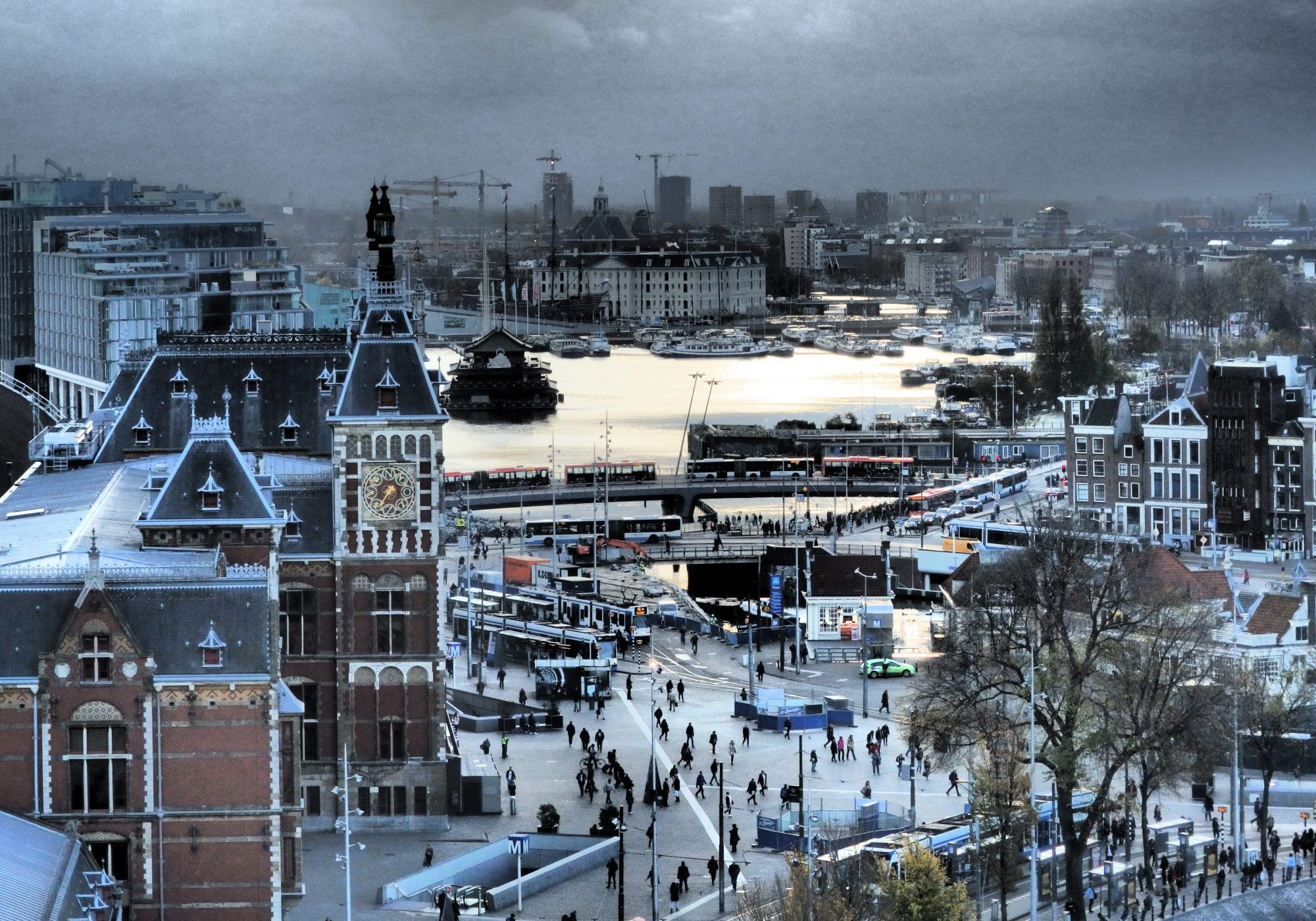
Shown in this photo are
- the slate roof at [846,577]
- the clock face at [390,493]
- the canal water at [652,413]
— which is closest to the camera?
the clock face at [390,493]

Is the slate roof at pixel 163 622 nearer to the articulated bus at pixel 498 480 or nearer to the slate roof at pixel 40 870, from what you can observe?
the slate roof at pixel 40 870

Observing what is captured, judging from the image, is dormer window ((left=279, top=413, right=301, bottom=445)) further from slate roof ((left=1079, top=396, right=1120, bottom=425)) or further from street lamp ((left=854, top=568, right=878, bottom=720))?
slate roof ((left=1079, top=396, right=1120, bottom=425))

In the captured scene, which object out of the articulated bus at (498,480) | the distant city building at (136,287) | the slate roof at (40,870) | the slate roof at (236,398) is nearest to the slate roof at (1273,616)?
the slate roof at (236,398)

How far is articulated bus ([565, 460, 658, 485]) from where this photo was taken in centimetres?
11169

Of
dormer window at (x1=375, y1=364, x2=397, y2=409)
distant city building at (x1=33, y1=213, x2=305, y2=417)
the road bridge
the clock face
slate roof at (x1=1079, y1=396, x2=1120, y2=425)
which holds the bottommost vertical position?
the road bridge

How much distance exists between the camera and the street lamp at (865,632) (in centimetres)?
6084

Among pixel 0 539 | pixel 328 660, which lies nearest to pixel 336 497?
pixel 328 660

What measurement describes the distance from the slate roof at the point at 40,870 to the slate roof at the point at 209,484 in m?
7.22

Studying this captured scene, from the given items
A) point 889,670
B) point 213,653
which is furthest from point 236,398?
point 889,670

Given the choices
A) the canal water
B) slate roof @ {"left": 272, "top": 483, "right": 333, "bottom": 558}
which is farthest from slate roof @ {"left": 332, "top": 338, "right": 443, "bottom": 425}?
the canal water

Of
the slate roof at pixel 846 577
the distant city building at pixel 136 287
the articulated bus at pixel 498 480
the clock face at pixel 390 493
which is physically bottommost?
the slate roof at pixel 846 577

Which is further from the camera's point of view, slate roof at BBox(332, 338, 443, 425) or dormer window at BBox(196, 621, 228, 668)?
slate roof at BBox(332, 338, 443, 425)

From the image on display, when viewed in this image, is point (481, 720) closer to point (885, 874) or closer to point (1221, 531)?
point (885, 874)

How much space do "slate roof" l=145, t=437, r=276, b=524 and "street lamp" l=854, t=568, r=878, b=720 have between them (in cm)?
2015
